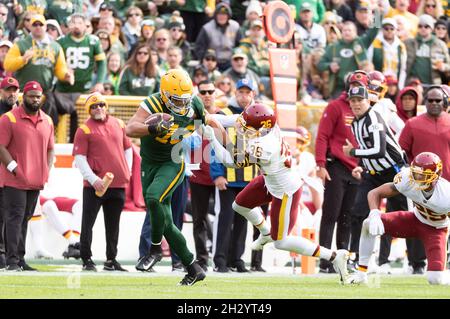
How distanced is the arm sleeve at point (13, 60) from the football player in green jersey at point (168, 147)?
449 centimetres

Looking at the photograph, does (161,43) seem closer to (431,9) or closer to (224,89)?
(224,89)

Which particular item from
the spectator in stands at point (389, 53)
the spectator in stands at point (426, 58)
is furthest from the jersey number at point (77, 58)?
the spectator in stands at point (426, 58)

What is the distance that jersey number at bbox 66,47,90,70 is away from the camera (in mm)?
16547

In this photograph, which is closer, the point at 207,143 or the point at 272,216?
the point at 272,216

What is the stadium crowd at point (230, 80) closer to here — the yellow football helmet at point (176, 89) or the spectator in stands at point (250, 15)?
the spectator in stands at point (250, 15)

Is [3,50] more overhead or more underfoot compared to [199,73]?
more overhead

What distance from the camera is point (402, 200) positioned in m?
13.6

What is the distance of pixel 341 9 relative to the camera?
2067cm

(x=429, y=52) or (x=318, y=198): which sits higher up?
(x=429, y=52)

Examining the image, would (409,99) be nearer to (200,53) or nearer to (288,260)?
(288,260)

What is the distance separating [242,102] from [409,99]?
2237 millimetres

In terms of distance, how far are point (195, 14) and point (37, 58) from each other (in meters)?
4.47

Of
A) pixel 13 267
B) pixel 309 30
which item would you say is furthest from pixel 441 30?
pixel 13 267

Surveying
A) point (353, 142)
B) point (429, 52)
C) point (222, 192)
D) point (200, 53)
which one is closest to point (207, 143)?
point (222, 192)
